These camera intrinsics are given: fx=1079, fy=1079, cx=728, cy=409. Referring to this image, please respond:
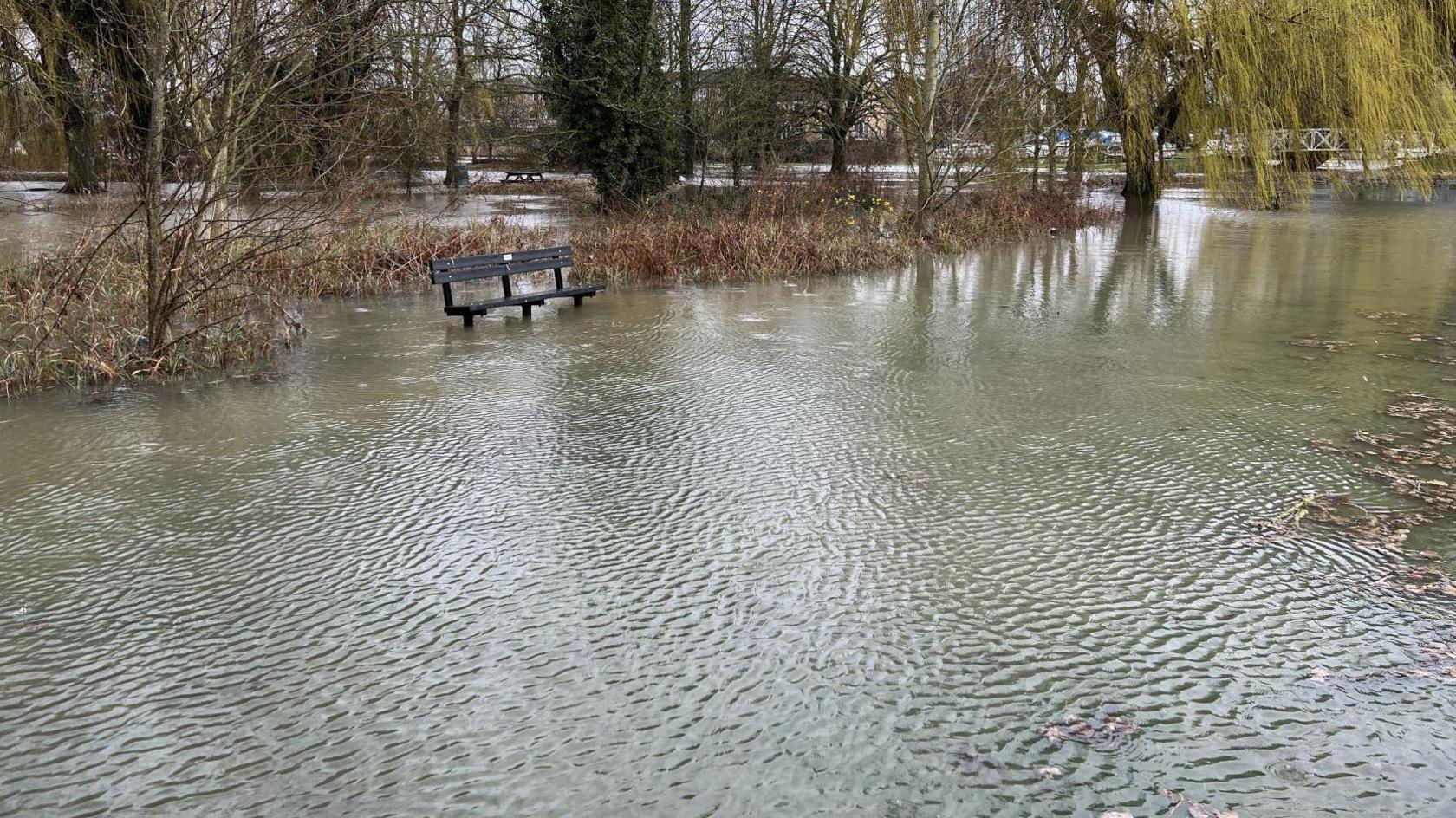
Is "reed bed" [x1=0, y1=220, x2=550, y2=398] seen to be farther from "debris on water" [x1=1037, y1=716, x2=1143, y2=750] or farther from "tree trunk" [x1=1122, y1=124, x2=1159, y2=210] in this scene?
"tree trunk" [x1=1122, y1=124, x2=1159, y2=210]

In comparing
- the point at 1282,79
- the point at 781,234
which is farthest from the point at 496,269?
the point at 1282,79

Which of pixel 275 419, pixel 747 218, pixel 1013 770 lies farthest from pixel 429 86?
pixel 1013 770

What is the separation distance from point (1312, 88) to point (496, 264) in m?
14.7

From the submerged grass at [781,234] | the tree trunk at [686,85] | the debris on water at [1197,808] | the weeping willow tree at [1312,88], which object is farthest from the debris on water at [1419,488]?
the tree trunk at [686,85]

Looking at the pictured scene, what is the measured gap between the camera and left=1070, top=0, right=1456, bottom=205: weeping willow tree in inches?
695

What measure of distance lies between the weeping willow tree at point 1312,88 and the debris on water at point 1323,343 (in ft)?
36.5

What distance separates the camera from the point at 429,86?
18844 mm

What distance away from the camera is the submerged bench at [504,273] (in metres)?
9.85

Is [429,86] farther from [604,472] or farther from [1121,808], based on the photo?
[1121,808]

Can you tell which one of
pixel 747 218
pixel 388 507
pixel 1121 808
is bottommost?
pixel 1121 808

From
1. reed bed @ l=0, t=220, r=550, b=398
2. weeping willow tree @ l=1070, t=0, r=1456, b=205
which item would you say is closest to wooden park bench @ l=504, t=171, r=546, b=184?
weeping willow tree @ l=1070, t=0, r=1456, b=205

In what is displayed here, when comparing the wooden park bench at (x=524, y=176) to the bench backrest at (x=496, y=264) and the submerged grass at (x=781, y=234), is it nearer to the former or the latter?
the submerged grass at (x=781, y=234)

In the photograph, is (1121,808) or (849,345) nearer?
(1121,808)

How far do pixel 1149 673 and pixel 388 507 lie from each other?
331 centimetres
